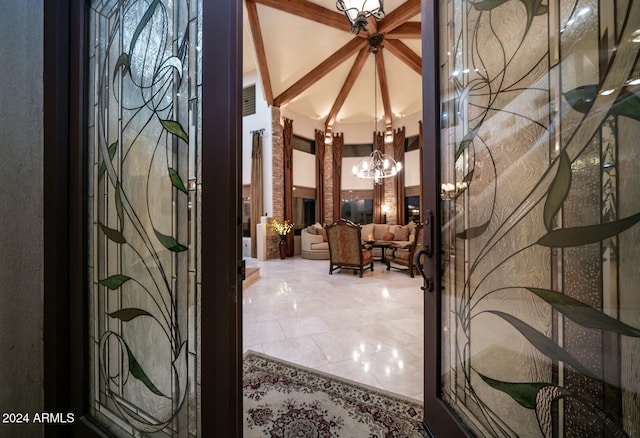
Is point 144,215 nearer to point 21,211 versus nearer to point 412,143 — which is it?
point 21,211

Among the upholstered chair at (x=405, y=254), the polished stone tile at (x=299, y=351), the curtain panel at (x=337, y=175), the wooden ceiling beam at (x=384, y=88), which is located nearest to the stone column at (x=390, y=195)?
the wooden ceiling beam at (x=384, y=88)

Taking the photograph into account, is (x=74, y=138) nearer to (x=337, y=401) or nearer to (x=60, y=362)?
(x=60, y=362)

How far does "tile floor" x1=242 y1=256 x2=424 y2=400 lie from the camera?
6.23ft

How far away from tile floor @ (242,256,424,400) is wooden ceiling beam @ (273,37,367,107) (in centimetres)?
552

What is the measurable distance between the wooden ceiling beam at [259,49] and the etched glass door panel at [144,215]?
514 cm

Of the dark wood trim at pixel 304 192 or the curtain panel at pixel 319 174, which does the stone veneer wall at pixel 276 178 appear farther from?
the curtain panel at pixel 319 174

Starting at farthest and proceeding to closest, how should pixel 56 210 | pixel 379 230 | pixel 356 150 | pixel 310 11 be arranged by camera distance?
1. pixel 356 150
2. pixel 379 230
3. pixel 310 11
4. pixel 56 210

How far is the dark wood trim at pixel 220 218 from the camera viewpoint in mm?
825

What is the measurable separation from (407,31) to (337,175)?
15.0 ft

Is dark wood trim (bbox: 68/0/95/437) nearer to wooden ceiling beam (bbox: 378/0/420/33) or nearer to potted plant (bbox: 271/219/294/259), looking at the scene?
wooden ceiling beam (bbox: 378/0/420/33)

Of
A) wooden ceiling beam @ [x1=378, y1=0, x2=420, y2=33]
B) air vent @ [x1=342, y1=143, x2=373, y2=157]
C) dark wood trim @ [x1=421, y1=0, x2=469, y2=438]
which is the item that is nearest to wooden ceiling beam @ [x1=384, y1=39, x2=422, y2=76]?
wooden ceiling beam @ [x1=378, y1=0, x2=420, y2=33]

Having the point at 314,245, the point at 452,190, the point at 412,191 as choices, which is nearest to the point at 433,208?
the point at 452,190

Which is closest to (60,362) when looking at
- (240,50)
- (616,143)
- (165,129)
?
(165,129)

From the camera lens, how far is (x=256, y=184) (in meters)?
7.46
